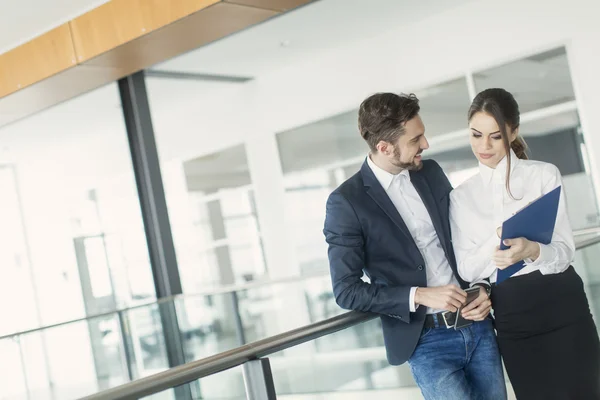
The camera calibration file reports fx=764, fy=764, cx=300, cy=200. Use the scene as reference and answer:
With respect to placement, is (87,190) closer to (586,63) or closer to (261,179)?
(261,179)

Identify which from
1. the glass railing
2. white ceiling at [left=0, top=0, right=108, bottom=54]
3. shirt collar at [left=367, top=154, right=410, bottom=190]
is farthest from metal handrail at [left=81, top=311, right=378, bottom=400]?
white ceiling at [left=0, top=0, right=108, bottom=54]

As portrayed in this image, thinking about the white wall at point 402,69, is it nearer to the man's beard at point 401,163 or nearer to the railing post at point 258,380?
the man's beard at point 401,163

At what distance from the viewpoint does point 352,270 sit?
224 centimetres

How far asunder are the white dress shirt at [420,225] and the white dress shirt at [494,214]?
2.5 inches

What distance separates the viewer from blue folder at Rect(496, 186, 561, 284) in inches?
79.0

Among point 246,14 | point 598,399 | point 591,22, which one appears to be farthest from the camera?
point 591,22

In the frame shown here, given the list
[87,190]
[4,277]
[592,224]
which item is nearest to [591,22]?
[592,224]

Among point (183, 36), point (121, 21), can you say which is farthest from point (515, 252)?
point (121, 21)

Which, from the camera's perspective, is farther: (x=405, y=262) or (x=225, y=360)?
(x=405, y=262)

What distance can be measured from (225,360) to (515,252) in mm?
812

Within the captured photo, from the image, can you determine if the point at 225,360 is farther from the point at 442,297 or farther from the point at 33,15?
the point at 33,15

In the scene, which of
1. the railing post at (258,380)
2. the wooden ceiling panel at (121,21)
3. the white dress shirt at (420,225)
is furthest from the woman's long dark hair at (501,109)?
the wooden ceiling panel at (121,21)

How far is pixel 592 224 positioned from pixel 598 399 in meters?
5.96

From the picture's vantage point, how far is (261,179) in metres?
10.5
